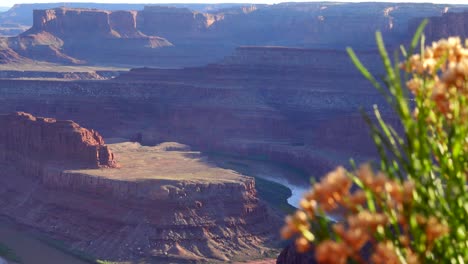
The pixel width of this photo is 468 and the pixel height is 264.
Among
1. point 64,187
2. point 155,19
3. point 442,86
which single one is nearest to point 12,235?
point 64,187

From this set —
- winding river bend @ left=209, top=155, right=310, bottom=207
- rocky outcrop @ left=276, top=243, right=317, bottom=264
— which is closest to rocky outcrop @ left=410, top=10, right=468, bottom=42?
winding river bend @ left=209, top=155, right=310, bottom=207

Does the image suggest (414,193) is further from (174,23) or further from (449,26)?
(174,23)

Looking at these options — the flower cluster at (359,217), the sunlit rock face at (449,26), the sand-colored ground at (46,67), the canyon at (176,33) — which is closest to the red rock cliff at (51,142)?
the sunlit rock face at (449,26)

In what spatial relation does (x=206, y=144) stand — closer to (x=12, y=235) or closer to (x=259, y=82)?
(x=259, y=82)

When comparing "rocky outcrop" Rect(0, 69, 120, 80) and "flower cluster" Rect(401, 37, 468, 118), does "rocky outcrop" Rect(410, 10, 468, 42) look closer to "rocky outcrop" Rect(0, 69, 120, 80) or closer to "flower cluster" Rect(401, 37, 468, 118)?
"rocky outcrop" Rect(0, 69, 120, 80)

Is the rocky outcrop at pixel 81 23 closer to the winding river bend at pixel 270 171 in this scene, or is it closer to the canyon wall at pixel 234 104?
the canyon wall at pixel 234 104

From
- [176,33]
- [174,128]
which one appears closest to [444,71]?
[174,128]

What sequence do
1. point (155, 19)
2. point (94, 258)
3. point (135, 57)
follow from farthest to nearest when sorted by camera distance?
point (155, 19)
point (135, 57)
point (94, 258)
